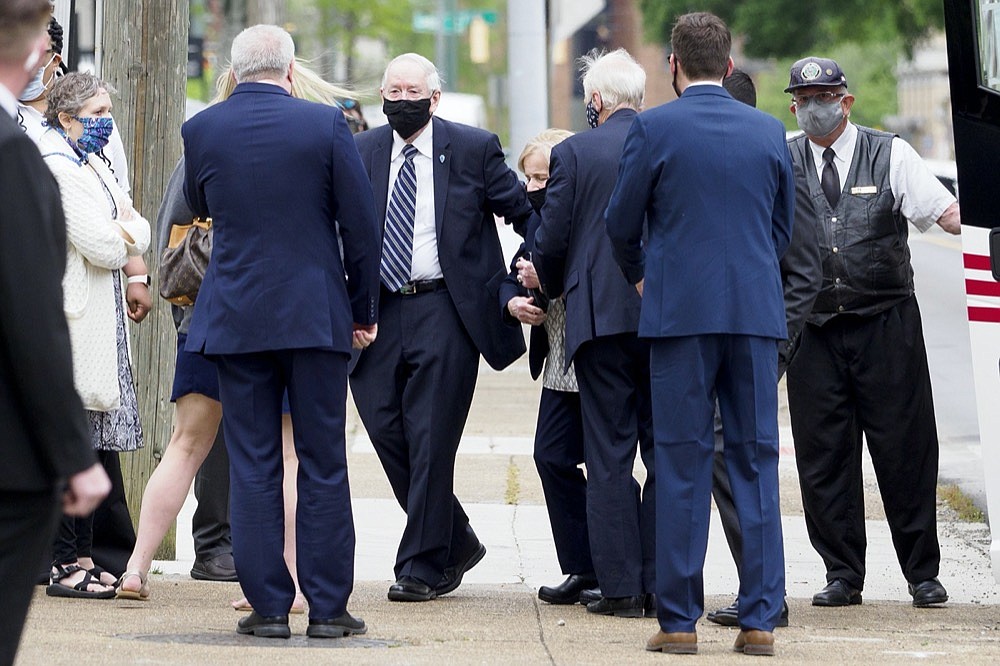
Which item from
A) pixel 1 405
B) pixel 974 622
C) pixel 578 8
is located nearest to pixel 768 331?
pixel 974 622

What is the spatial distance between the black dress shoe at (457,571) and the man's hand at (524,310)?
98cm

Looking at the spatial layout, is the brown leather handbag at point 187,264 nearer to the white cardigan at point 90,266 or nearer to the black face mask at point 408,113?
the white cardigan at point 90,266

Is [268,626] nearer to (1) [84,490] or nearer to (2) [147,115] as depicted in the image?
(1) [84,490]

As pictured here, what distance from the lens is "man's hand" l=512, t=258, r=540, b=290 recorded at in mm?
6711

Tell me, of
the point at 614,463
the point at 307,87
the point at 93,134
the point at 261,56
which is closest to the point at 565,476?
the point at 614,463

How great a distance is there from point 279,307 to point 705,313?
1361 mm

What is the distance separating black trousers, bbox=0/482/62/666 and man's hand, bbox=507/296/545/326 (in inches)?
128

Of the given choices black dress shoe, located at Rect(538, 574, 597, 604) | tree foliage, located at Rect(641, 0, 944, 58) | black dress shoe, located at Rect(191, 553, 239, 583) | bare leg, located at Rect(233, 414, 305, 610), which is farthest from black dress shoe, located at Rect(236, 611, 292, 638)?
tree foliage, located at Rect(641, 0, 944, 58)

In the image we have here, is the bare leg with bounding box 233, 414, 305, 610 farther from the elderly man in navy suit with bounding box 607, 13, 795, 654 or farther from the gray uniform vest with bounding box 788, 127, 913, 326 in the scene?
the gray uniform vest with bounding box 788, 127, 913, 326

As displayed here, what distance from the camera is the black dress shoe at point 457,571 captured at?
6965mm

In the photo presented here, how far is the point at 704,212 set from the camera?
561 centimetres

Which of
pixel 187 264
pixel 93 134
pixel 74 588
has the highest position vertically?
pixel 93 134

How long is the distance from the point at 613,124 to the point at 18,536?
137 inches

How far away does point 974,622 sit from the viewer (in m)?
6.56
